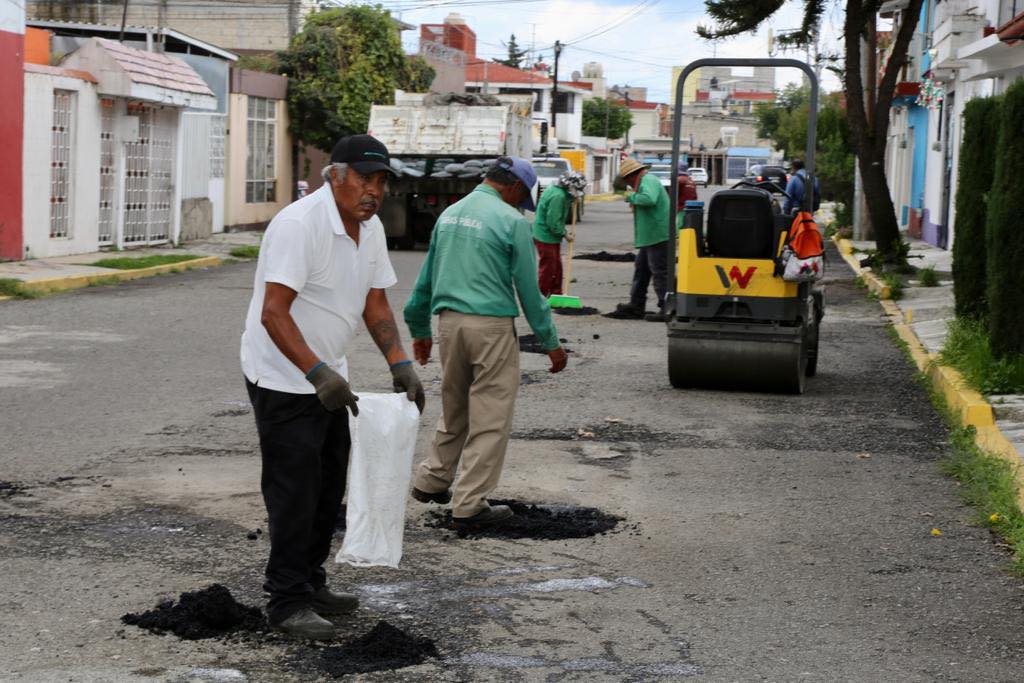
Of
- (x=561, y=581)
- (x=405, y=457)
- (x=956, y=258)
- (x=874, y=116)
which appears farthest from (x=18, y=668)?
(x=874, y=116)

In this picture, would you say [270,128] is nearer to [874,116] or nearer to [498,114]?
[498,114]

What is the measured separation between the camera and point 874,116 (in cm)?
2148

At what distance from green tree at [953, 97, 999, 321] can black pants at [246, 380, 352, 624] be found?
8.79m

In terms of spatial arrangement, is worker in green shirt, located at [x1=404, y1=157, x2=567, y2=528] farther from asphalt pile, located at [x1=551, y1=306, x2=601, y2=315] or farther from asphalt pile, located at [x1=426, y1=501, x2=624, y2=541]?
asphalt pile, located at [x1=551, y1=306, x2=601, y2=315]

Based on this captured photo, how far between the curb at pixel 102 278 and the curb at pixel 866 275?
10065 millimetres

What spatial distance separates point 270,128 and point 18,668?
29.4 metres

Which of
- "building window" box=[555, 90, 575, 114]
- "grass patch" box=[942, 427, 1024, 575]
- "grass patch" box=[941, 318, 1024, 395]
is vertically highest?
"building window" box=[555, 90, 575, 114]

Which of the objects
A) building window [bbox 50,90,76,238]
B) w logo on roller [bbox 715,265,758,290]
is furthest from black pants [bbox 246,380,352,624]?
building window [bbox 50,90,76,238]

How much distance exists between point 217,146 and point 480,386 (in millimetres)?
23516

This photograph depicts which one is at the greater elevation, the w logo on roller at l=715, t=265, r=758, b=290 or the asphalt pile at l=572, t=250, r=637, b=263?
the asphalt pile at l=572, t=250, r=637, b=263

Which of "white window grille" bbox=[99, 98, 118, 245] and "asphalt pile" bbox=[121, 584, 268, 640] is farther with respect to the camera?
"white window grille" bbox=[99, 98, 118, 245]

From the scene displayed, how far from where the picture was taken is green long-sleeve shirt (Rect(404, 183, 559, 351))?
668 cm

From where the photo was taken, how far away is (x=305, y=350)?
16.0ft

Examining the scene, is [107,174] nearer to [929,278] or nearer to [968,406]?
[929,278]
